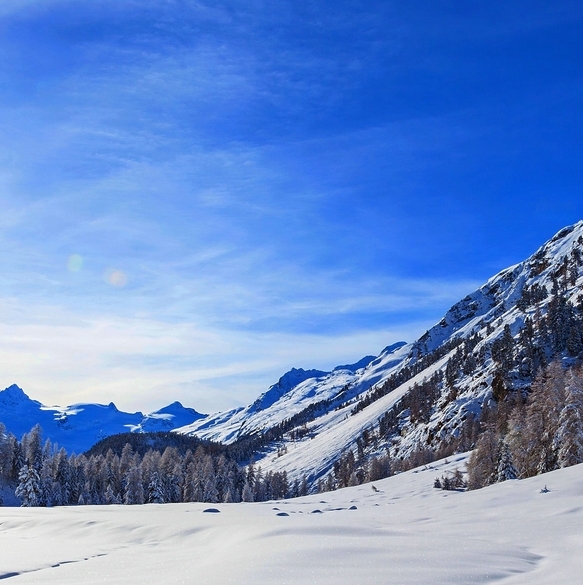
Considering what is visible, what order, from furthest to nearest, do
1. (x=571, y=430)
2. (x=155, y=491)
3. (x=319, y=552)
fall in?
(x=155, y=491), (x=571, y=430), (x=319, y=552)

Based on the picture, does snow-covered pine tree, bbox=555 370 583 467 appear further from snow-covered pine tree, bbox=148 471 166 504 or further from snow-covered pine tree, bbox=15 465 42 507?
snow-covered pine tree, bbox=15 465 42 507

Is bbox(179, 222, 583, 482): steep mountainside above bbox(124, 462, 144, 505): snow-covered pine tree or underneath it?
above

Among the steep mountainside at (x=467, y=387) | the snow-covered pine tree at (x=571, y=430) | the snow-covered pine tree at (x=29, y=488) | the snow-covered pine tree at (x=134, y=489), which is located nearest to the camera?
the snow-covered pine tree at (x=571, y=430)

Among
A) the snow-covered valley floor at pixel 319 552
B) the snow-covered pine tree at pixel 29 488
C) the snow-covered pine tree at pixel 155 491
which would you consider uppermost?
the snow-covered valley floor at pixel 319 552

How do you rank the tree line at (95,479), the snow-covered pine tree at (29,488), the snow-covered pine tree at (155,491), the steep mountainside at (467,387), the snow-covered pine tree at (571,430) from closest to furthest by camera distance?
1. the snow-covered pine tree at (571,430)
2. the snow-covered pine tree at (29,488)
3. the tree line at (95,479)
4. the snow-covered pine tree at (155,491)
5. the steep mountainside at (467,387)

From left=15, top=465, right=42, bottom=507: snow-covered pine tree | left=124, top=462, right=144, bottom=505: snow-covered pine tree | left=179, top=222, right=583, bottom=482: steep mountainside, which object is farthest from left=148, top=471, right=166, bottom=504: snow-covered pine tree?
left=179, top=222, right=583, bottom=482: steep mountainside

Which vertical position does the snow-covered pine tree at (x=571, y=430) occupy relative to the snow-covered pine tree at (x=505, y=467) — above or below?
above

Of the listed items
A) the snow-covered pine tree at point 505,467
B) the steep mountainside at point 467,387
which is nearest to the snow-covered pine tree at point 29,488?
the snow-covered pine tree at point 505,467

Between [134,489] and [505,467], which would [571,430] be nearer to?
[505,467]

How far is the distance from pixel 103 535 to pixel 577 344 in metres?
112

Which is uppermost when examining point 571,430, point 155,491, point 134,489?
point 571,430

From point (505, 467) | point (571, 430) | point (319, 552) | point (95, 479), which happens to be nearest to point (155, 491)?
point (95, 479)

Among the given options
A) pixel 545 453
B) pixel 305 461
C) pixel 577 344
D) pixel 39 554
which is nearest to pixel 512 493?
pixel 39 554

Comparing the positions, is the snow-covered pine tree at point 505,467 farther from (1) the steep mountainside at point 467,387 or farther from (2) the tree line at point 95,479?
(1) the steep mountainside at point 467,387
